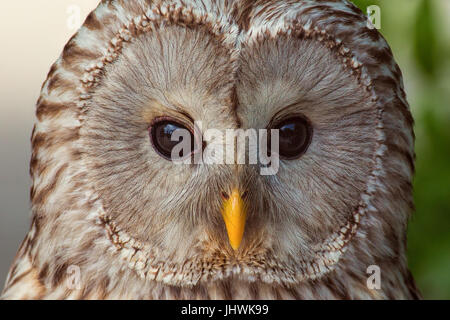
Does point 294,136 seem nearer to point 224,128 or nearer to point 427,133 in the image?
point 224,128

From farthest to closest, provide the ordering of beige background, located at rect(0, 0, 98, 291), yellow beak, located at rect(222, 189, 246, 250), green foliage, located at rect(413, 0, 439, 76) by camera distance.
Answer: green foliage, located at rect(413, 0, 439, 76)
beige background, located at rect(0, 0, 98, 291)
yellow beak, located at rect(222, 189, 246, 250)

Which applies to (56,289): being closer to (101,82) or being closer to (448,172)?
(101,82)

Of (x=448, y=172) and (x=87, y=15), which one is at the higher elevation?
(x=87, y=15)

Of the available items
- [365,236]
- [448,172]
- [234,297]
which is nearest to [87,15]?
[234,297]

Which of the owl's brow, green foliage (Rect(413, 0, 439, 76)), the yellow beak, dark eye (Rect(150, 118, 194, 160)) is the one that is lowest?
the yellow beak

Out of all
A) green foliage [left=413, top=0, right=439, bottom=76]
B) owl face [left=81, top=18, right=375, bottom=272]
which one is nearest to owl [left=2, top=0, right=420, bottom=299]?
owl face [left=81, top=18, right=375, bottom=272]

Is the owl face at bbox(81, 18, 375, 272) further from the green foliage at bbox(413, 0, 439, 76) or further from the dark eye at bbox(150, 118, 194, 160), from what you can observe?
the green foliage at bbox(413, 0, 439, 76)
